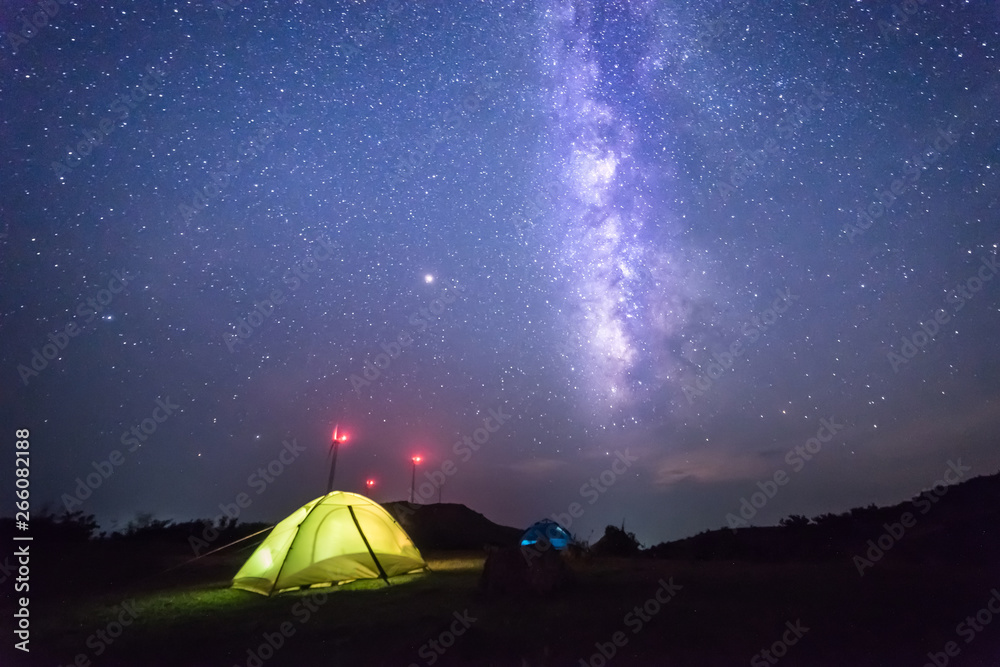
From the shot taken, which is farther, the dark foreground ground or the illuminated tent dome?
the illuminated tent dome

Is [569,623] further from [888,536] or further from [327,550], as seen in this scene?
[888,536]

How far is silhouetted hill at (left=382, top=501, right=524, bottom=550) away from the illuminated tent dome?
1255 centimetres

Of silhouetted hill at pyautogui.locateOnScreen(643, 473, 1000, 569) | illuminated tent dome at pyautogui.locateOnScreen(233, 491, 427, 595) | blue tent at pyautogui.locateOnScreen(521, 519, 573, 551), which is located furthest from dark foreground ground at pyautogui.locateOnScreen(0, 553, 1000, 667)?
blue tent at pyautogui.locateOnScreen(521, 519, 573, 551)

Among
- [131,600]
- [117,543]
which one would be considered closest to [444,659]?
[131,600]

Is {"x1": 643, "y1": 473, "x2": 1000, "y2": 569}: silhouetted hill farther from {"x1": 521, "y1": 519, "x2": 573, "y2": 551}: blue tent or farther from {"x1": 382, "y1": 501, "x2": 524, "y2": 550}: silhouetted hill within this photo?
{"x1": 382, "y1": 501, "x2": 524, "y2": 550}: silhouetted hill

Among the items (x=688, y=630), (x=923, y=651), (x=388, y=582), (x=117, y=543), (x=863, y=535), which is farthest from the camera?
(x=117, y=543)

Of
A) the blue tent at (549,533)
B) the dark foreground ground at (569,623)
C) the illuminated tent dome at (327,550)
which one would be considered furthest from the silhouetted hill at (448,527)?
the dark foreground ground at (569,623)

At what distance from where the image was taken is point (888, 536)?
1641 cm

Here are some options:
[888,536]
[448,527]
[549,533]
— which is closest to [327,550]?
[549,533]

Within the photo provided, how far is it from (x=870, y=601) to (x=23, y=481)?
14033 millimetres

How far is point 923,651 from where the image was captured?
570 centimetres

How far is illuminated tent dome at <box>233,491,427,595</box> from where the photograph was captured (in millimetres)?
10961

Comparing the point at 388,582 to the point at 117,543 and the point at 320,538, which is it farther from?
→ the point at 117,543

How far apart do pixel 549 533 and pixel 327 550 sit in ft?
37.7
